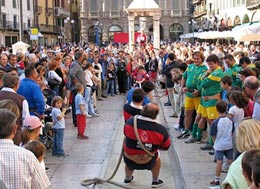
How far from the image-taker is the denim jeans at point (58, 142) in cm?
855

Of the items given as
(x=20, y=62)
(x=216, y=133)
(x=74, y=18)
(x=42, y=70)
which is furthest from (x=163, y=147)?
(x=74, y=18)

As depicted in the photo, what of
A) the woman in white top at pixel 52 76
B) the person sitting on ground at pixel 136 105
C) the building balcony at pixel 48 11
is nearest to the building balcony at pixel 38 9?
the building balcony at pixel 48 11

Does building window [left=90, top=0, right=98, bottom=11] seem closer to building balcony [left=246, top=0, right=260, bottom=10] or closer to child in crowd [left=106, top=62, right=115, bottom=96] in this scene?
building balcony [left=246, top=0, right=260, bottom=10]

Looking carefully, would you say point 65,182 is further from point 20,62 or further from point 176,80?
point 20,62

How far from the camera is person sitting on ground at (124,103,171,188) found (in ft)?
20.7

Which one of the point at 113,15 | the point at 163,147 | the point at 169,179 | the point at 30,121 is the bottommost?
the point at 169,179

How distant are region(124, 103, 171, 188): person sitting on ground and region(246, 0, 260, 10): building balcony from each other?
122 ft

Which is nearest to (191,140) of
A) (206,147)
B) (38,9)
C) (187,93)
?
(206,147)

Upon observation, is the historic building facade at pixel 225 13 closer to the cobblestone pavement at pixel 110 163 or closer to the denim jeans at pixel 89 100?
the denim jeans at pixel 89 100

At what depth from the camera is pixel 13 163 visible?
3.79 meters

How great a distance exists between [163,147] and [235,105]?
1.21 metres

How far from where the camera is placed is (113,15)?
74750 mm

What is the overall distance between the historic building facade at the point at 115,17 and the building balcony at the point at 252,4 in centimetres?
3052

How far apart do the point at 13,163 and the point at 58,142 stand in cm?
485
